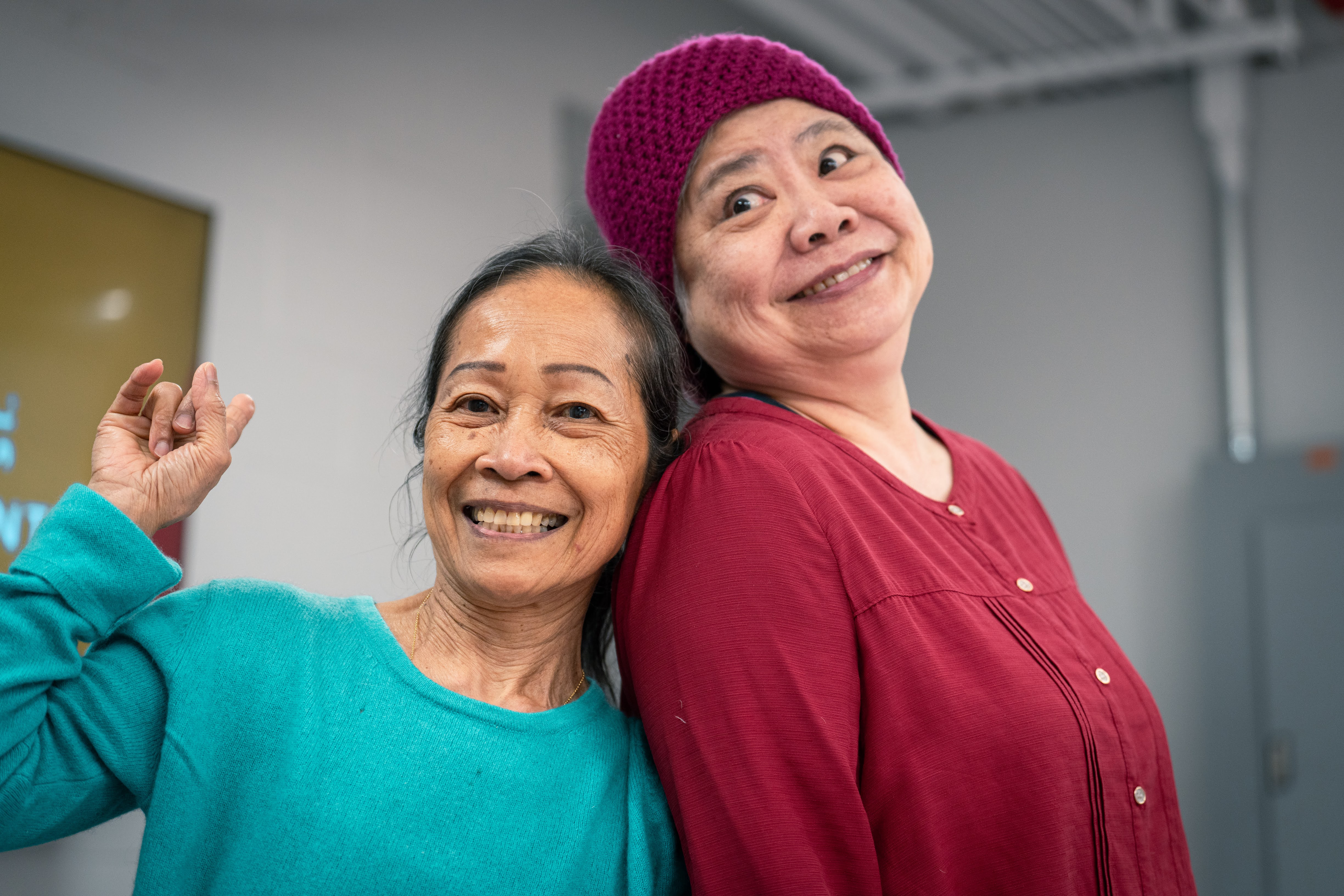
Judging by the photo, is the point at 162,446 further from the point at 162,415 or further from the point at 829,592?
the point at 829,592

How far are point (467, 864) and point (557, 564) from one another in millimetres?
290

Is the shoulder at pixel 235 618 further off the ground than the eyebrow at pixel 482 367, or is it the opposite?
the eyebrow at pixel 482 367

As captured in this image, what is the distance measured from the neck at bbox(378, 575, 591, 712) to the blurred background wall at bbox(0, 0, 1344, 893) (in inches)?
19.2

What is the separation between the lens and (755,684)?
3.23ft

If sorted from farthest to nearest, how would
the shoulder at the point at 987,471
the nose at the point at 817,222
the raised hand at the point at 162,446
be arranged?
the shoulder at the point at 987,471 → the nose at the point at 817,222 → the raised hand at the point at 162,446

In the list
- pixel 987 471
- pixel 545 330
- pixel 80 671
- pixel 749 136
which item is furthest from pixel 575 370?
pixel 987 471

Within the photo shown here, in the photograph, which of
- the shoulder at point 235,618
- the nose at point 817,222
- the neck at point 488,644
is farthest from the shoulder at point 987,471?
the shoulder at point 235,618

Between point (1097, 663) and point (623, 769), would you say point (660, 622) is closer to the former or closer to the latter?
point (623, 769)

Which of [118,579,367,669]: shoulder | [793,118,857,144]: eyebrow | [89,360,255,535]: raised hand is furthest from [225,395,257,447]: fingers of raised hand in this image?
[793,118,857,144]: eyebrow

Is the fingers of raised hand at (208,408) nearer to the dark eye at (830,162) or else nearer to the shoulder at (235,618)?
the shoulder at (235,618)

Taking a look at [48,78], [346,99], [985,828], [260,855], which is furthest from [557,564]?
[346,99]

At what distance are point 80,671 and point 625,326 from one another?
0.62 meters

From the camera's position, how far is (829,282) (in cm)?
127

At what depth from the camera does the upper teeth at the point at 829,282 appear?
1264 mm
